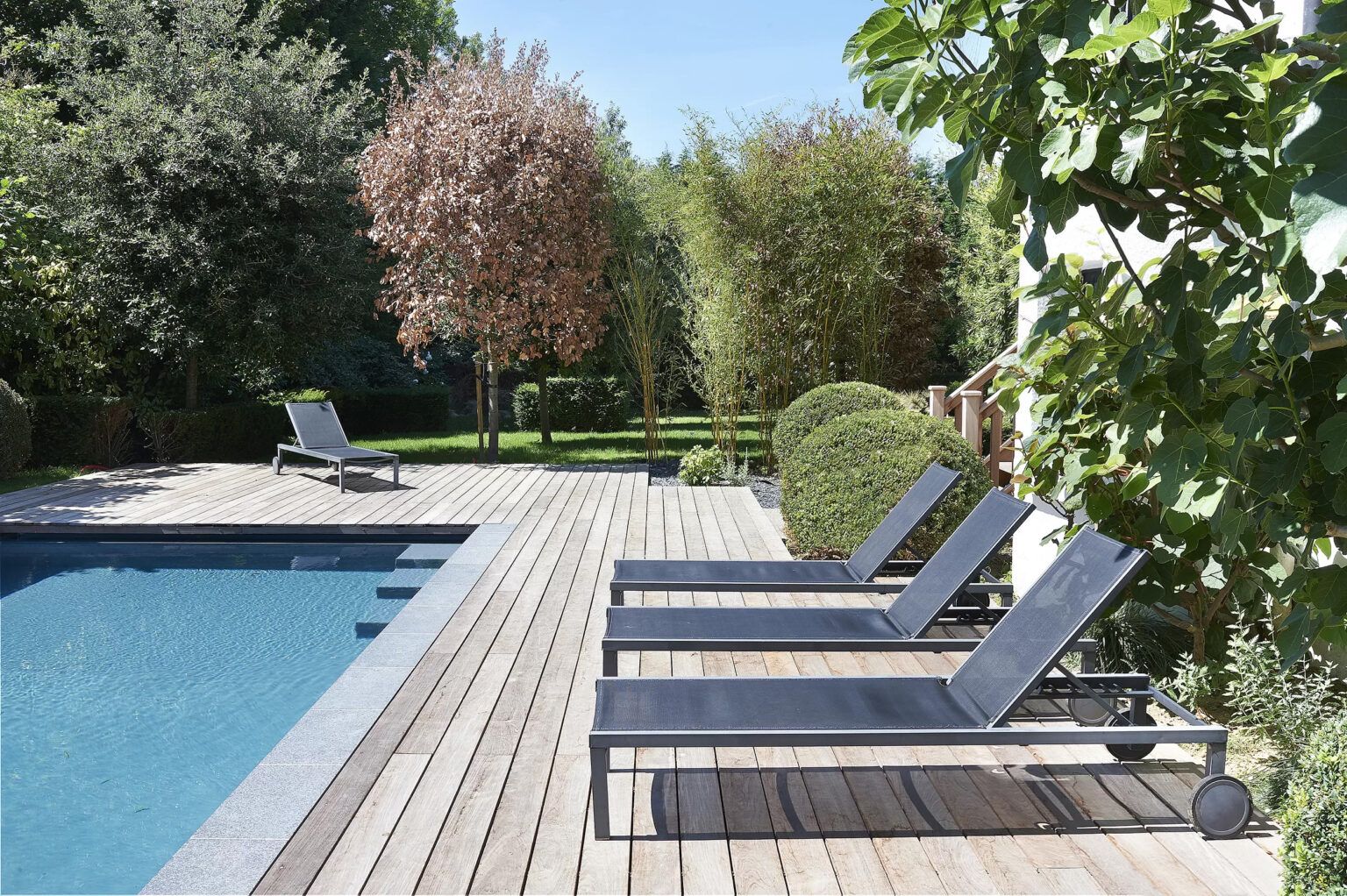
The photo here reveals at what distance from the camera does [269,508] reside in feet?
28.8

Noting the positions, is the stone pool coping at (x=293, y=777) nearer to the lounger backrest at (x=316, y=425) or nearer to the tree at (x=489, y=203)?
the lounger backrest at (x=316, y=425)

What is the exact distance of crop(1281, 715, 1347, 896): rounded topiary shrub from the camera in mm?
2326

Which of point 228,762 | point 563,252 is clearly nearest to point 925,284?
point 563,252

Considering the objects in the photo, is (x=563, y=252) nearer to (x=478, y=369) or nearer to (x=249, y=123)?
(x=478, y=369)

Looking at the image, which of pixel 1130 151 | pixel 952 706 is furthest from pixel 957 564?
pixel 1130 151

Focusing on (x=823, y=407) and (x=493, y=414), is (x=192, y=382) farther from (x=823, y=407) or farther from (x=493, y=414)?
(x=823, y=407)

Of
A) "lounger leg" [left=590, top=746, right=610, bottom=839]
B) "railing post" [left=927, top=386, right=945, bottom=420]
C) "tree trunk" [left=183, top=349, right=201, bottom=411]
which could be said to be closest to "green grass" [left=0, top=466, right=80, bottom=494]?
"tree trunk" [left=183, top=349, right=201, bottom=411]

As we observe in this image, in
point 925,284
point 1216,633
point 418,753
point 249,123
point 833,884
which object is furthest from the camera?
point 925,284

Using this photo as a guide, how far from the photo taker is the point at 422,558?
730cm

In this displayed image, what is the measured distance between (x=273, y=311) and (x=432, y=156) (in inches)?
109

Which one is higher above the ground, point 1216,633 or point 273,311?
point 273,311

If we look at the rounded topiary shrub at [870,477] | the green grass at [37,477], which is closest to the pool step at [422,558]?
the rounded topiary shrub at [870,477]

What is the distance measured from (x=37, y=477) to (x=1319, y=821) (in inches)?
479

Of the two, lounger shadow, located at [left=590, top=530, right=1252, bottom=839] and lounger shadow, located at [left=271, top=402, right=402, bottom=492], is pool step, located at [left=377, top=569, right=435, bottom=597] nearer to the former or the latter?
lounger shadow, located at [left=271, top=402, right=402, bottom=492]
